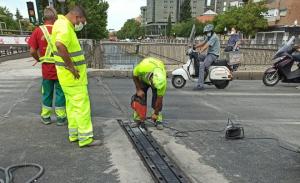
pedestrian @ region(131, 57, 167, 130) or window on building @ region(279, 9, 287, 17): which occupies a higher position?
window on building @ region(279, 9, 287, 17)

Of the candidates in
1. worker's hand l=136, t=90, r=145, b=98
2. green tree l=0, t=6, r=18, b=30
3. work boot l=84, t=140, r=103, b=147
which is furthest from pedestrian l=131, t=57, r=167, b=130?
green tree l=0, t=6, r=18, b=30

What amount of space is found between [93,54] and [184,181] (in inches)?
460

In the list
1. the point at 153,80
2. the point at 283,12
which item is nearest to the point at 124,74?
the point at 153,80

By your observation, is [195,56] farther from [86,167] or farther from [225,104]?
[86,167]

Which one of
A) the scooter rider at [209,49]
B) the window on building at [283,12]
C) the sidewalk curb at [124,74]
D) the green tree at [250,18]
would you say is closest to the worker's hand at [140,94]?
the scooter rider at [209,49]

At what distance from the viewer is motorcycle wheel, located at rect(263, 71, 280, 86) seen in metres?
10.4

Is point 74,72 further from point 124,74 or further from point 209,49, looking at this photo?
point 124,74

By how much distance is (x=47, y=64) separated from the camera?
5.24 metres

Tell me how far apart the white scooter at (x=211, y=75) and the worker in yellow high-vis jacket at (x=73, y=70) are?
5.74 meters

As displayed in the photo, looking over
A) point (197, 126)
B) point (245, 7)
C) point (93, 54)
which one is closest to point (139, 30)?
point (245, 7)

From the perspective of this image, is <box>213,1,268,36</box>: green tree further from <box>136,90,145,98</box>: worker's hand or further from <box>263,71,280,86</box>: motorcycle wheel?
<box>136,90,145,98</box>: worker's hand

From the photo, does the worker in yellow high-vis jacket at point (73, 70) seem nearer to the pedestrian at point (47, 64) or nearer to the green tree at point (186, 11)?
the pedestrian at point (47, 64)

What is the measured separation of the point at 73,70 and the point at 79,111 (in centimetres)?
53

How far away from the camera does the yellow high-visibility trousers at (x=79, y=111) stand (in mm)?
4199
